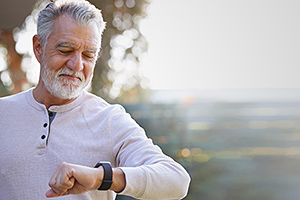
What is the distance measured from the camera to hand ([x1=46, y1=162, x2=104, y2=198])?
1030 mm

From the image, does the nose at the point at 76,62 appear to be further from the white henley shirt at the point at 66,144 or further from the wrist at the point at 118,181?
the wrist at the point at 118,181

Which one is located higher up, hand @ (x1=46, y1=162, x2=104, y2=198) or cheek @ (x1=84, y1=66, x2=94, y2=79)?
cheek @ (x1=84, y1=66, x2=94, y2=79)

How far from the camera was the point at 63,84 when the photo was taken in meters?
1.53

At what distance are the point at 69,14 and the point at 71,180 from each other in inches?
28.1

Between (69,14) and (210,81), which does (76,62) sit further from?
(210,81)

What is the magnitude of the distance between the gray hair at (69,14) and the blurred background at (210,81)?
2.48 metres

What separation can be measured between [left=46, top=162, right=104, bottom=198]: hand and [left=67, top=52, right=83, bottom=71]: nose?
1.68ft

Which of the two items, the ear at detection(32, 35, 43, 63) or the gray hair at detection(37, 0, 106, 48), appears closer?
the gray hair at detection(37, 0, 106, 48)

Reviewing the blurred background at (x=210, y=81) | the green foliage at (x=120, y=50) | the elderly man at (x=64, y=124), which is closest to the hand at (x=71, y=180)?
the elderly man at (x=64, y=124)

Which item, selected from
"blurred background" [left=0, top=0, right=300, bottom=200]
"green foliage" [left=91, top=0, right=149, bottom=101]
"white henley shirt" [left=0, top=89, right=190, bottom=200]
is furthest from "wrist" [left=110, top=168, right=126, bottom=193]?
"green foliage" [left=91, top=0, right=149, bottom=101]

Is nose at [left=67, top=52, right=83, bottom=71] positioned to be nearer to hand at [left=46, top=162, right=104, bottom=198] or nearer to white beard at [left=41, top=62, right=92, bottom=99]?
white beard at [left=41, top=62, right=92, bottom=99]

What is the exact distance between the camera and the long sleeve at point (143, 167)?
1.18m

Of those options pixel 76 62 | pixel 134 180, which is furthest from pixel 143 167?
pixel 76 62

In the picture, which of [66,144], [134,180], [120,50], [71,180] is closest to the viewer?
[71,180]
